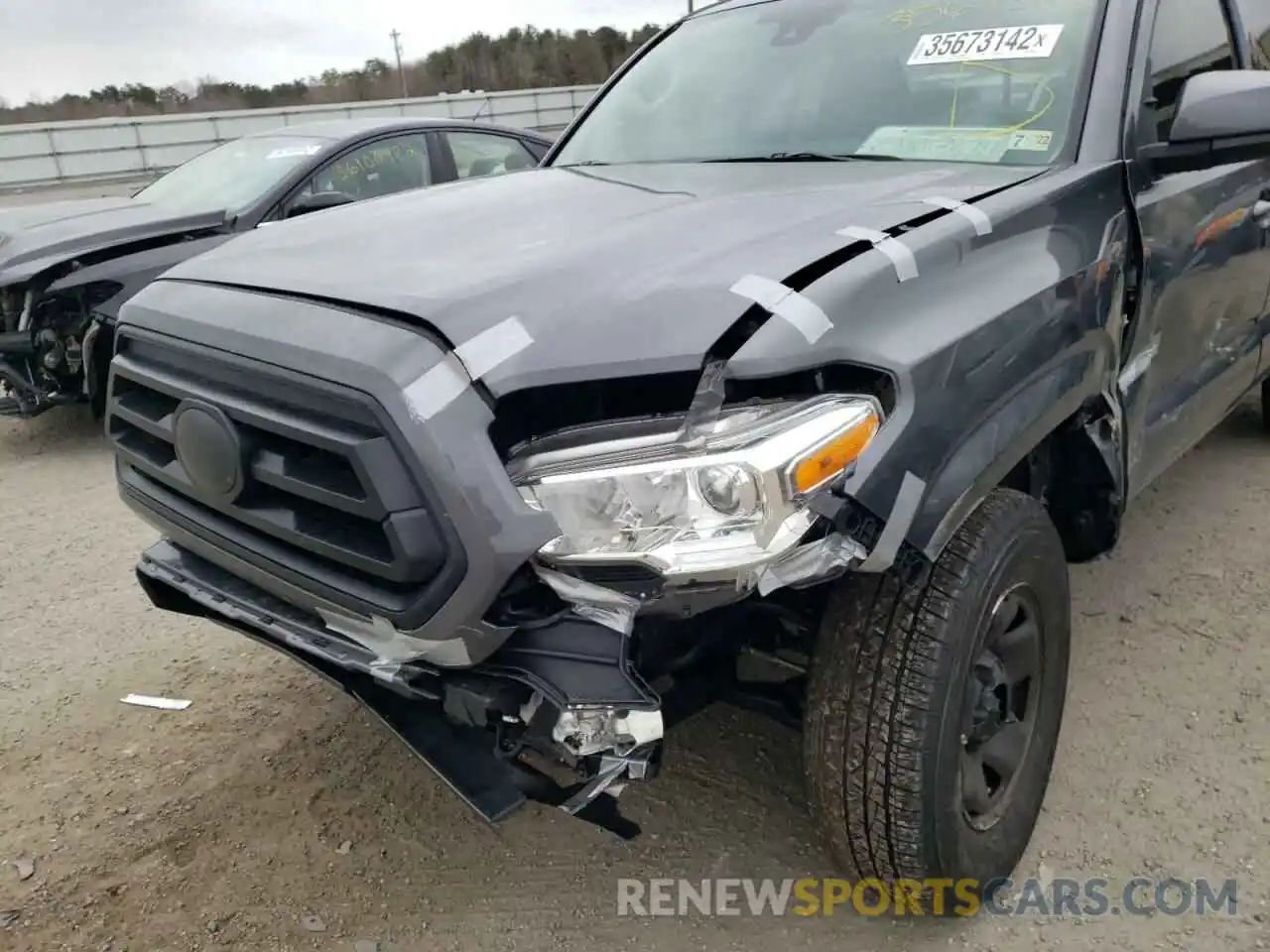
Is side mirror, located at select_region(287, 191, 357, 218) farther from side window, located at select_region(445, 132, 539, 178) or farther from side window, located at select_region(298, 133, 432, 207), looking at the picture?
side window, located at select_region(445, 132, 539, 178)

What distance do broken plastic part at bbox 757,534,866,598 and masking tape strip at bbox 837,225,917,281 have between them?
48 centimetres

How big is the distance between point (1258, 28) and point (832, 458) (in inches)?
123

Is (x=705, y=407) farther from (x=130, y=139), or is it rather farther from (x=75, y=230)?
(x=130, y=139)

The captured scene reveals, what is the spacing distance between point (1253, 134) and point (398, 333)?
78.7 inches

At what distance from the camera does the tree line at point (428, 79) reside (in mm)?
35469

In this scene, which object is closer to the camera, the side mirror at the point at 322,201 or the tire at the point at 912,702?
the tire at the point at 912,702

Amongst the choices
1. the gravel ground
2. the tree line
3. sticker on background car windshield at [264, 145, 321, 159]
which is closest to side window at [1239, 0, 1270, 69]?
the gravel ground

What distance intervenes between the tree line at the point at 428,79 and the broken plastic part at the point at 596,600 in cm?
3283

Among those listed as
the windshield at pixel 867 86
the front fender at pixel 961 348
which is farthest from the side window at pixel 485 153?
the front fender at pixel 961 348

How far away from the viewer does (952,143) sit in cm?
240

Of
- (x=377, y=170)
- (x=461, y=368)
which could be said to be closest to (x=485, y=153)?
(x=377, y=170)

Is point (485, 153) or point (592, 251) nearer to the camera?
point (592, 251)

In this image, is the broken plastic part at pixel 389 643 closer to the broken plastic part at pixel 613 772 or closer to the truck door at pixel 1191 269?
the broken plastic part at pixel 613 772

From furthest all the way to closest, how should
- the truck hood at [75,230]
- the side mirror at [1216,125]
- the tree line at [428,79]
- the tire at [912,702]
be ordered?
the tree line at [428,79] → the truck hood at [75,230] → the side mirror at [1216,125] → the tire at [912,702]
